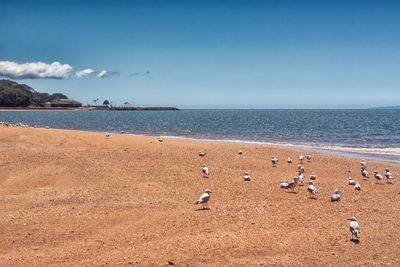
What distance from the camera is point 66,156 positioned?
18.8 m

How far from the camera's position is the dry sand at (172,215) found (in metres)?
8.64

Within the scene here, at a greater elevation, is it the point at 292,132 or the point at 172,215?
the point at 172,215

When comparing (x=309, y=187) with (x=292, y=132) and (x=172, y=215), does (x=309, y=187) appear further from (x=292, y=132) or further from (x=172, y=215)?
(x=292, y=132)

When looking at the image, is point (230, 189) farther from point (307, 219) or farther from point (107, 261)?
point (107, 261)

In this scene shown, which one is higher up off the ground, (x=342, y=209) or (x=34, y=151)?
(x=34, y=151)

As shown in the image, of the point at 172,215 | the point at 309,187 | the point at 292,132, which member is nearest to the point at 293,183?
the point at 309,187

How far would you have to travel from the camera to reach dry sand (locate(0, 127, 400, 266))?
8641 mm

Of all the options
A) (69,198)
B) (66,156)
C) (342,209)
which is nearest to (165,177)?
(69,198)

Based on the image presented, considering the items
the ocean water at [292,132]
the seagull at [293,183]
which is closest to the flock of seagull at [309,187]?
the seagull at [293,183]

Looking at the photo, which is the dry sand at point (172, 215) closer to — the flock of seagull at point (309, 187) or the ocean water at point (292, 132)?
the flock of seagull at point (309, 187)

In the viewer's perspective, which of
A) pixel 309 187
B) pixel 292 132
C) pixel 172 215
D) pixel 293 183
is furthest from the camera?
pixel 292 132

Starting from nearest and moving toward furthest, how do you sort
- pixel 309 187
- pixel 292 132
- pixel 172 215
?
pixel 172 215 < pixel 309 187 < pixel 292 132

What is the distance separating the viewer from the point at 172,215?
11.2 metres

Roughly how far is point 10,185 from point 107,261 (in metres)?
8.25
